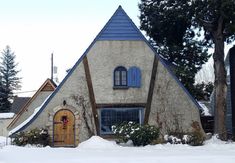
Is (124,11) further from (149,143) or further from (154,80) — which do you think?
(149,143)

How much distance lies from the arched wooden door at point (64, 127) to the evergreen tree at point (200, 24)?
6883mm

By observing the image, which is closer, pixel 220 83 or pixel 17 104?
pixel 220 83

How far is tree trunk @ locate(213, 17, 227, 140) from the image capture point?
24.4m

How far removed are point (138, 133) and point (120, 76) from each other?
152 inches

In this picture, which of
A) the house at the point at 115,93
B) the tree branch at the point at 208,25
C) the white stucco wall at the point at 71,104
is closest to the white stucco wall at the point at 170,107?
the house at the point at 115,93

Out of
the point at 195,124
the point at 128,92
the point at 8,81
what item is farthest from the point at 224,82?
the point at 8,81

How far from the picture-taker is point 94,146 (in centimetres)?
2167

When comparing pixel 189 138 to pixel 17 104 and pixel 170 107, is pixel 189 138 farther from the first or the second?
pixel 17 104

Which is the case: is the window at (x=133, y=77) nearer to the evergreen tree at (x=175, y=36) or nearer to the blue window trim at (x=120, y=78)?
the blue window trim at (x=120, y=78)

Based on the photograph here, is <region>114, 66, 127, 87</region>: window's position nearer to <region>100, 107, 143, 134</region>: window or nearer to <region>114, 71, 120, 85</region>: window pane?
<region>114, 71, 120, 85</region>: window pane

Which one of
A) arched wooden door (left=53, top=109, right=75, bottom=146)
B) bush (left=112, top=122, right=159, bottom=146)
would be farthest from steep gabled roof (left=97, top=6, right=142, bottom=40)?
bush (left=112, top=122, right=159, bottom=146)

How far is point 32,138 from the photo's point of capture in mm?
22984

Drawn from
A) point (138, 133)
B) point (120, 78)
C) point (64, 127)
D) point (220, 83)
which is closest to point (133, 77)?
point (120, 78)

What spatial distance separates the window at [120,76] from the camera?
2492 cm
